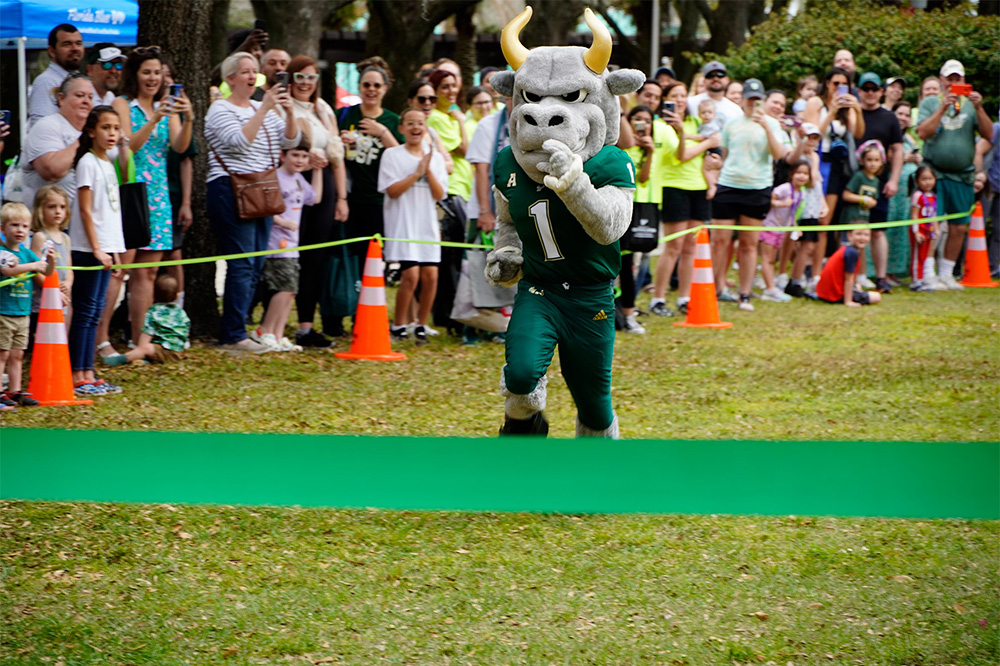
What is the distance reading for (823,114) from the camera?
1483cm

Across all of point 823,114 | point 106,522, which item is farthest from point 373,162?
point 823,114

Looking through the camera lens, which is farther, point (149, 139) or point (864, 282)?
point (864, 282)

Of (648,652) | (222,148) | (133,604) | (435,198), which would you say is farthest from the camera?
(435,198)

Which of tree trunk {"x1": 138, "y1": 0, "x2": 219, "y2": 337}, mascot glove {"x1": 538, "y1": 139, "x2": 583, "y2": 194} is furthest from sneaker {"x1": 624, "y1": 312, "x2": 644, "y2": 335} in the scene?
mascot glove {"x1": 538, "y1": 139, "x2": 583, "y2": 194}

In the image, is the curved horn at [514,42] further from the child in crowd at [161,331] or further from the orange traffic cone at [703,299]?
the orange traffic cone at [703,299]

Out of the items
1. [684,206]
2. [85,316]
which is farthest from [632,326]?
[85,316]

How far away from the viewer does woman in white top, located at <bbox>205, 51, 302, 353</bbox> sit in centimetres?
905

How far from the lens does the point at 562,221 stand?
17.5 ft

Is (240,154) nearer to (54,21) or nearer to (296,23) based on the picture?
(54,21)

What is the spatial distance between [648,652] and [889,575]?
1.31 metres

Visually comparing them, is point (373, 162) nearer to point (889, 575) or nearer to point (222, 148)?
point (222, 148)

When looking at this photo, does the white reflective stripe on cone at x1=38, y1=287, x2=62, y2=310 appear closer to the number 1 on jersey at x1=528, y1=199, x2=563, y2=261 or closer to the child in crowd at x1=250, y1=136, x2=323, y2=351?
the child in crowd at x1=250, y1=136, x2=323, y2=351

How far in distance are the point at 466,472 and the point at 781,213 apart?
1116cm

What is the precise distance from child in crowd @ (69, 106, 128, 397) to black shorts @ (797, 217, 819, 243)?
25.7 ft
